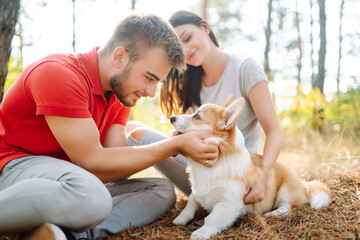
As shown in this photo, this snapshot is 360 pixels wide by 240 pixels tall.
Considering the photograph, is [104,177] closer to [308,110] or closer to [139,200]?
[139,200]

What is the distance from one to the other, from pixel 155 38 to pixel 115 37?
12.0 inches

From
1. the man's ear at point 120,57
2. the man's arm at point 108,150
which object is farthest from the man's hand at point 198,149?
the man's ear at point 120,57

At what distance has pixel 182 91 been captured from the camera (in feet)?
9.62

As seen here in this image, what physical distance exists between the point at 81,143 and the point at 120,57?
65 centimetres

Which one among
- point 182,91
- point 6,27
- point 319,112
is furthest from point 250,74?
point 319,112

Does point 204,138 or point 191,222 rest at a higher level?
point 204,138

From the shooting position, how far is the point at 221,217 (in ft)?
6.09

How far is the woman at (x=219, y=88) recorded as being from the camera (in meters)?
2.26

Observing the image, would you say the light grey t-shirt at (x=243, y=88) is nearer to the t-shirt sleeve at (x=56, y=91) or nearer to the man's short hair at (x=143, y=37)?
the man's short hair at (x=143, y=37)

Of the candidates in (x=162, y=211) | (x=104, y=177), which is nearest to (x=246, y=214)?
(x=162, y=211)

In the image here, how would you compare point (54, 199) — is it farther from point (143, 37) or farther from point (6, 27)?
point (6, 27)

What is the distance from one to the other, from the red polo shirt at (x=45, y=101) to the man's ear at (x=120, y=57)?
16 cm

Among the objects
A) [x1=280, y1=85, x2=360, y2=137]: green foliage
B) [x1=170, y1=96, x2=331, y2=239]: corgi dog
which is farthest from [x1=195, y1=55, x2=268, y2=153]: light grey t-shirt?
[x1=280, y1=85, x2=360, y2=137]: green foliage

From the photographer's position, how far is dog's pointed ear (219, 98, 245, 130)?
1875 mm
